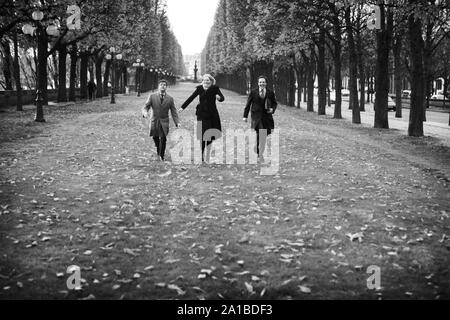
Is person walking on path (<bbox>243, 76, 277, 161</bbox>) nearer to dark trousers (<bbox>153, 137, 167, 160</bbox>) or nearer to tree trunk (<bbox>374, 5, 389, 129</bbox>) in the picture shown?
dark trousers (<bbox>153, 137, 167, 160</bbox>)

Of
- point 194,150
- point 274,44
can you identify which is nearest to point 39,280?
point 194,150

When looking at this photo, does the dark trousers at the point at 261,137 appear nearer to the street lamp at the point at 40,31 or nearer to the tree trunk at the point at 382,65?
the tree trunk at the point at 382,65

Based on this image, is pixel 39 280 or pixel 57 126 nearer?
pixel 39 280

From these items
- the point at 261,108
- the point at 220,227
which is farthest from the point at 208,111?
the point at 220,227

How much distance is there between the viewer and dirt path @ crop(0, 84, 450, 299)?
516cm

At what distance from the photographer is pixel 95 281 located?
16.9 feet

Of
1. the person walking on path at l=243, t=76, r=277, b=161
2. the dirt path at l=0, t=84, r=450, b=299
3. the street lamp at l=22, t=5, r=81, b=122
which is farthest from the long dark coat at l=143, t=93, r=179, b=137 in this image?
the street lamp at l=22, t=5, r=81, b=122

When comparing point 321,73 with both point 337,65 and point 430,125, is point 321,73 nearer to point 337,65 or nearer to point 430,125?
point 337,65

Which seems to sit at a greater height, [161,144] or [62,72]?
[62,72]

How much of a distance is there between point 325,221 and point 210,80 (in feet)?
18.2

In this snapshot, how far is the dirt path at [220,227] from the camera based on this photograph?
5.16 metres

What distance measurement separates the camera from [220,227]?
714 cm

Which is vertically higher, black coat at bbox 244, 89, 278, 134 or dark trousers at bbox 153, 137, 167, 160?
black coat at bbox 244, 89, 278, 134
